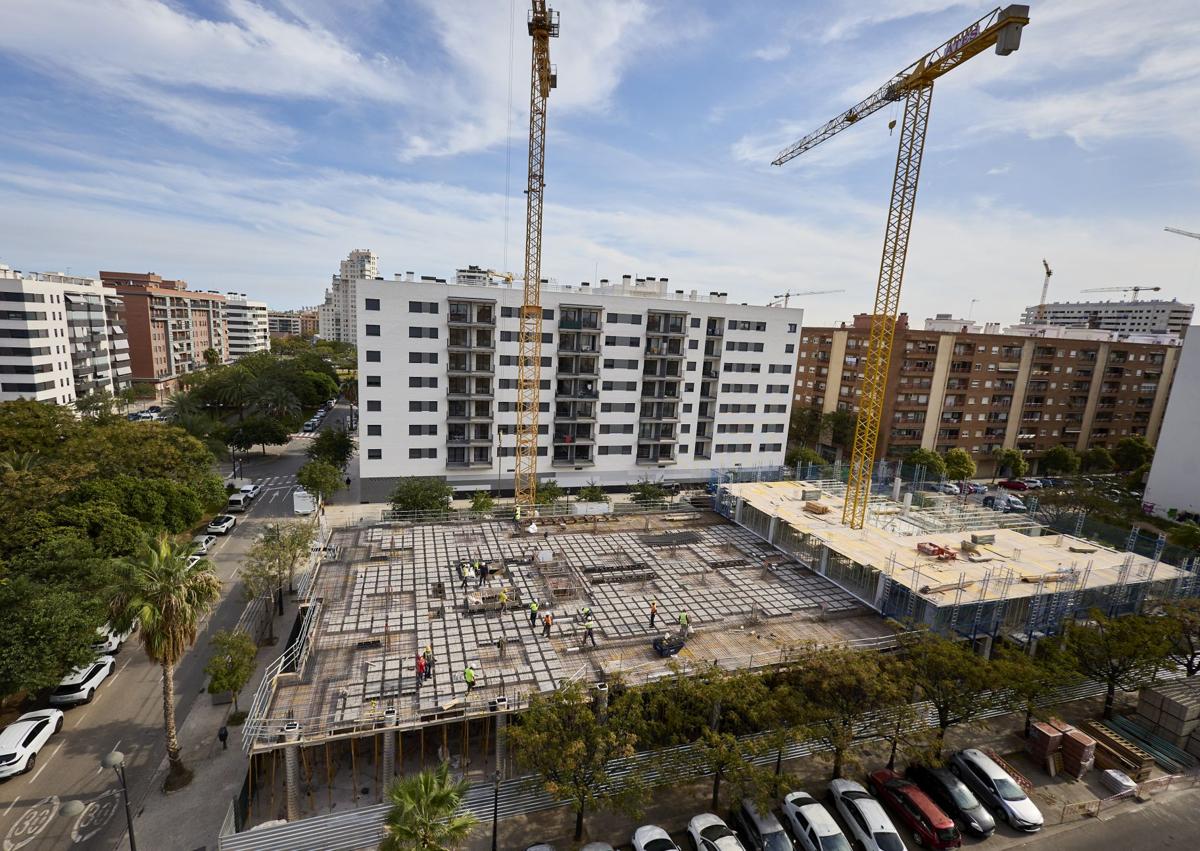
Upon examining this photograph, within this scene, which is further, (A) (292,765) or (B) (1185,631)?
(B) (1185,631)

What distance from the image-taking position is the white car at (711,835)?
19906 mm

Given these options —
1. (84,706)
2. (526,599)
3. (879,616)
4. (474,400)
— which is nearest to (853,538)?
(879,616)

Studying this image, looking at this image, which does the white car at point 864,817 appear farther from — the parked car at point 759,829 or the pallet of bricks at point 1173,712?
the pallet of bricks at point 1173,712

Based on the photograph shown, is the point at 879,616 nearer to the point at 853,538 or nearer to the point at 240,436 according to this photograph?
the point at 853,538

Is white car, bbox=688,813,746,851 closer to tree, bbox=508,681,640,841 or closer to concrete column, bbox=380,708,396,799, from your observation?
tree, bbox=508,681,640,841

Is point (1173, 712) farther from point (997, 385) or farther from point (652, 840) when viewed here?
point (997, 385)

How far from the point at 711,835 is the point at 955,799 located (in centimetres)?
1021

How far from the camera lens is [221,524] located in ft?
160

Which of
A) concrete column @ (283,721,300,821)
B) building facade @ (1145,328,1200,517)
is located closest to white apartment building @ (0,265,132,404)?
concrete column @ (283,721,300,821)

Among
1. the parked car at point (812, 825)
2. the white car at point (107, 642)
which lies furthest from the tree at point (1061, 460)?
the white car at point (107, 642)

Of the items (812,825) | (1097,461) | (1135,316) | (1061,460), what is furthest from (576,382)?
(1135,316)

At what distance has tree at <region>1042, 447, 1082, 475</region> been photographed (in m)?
76.6

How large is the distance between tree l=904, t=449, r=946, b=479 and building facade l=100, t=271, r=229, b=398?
126m

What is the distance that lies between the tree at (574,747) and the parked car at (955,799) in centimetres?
1305
